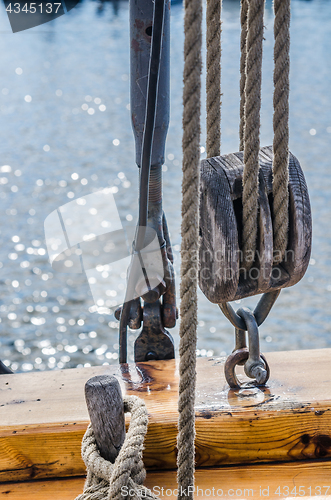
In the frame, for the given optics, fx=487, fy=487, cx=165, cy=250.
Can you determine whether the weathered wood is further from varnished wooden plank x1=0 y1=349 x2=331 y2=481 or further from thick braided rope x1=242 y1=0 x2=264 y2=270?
thick braided rope x1=242 y1=0 x2=264 y2=270

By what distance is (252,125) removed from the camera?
751 millimetres

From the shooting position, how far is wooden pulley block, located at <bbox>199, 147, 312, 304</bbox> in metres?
0.77

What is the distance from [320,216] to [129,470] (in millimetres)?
3711

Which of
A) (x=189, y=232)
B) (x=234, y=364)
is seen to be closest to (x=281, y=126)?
(x=189, y=232)

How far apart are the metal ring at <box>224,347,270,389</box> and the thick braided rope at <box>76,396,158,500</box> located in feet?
0.78

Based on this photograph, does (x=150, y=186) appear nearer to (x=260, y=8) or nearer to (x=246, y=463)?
(x=260, y=8)

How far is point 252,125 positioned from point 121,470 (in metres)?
0.55

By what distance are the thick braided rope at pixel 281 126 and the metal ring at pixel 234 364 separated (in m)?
0.23

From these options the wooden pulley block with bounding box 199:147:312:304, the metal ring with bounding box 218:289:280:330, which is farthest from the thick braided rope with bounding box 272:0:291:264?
the metal ring with bounding box 218:289:280:330

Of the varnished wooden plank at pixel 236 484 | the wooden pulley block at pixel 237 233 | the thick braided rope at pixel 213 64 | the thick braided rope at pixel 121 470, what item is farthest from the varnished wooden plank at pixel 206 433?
the thick braided rope at pixel 213 64

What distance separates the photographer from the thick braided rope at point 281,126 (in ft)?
2.34

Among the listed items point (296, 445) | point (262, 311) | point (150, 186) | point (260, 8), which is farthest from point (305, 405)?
point (260, 8)

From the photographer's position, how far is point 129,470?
706 millimetres

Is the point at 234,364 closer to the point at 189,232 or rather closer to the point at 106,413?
the point at 106,413
